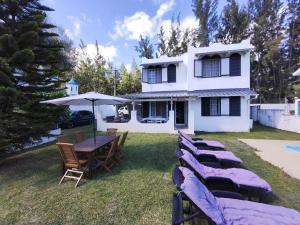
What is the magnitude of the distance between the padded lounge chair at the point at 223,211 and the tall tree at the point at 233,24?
1368 inches

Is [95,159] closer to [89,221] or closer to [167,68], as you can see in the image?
[89,221]

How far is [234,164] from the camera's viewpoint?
7.17m

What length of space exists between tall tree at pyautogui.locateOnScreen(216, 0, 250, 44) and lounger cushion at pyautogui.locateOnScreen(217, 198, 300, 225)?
34.7 m

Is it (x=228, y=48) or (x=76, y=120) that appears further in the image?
(x=76, y=120)

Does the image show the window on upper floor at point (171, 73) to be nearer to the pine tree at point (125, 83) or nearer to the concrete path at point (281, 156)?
the concrete path at point (281, 156)

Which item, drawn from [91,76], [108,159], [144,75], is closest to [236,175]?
[108,159]

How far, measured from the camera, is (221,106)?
16.5 meters

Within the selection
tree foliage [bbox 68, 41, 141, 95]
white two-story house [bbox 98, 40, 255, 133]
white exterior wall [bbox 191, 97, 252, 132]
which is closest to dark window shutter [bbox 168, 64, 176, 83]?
white two-story house [bbox 98, 40, 255, 133]

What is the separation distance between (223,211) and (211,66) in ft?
51.0

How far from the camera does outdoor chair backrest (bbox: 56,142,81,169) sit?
5.79 meters

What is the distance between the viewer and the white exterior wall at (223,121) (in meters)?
16.1

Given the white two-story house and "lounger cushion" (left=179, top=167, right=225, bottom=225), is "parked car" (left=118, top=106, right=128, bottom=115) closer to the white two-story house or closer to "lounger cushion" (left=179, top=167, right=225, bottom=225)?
the white two-story house

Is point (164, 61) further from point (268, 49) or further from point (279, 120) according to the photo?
point (268, 49)

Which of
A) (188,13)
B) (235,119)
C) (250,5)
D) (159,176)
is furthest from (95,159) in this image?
(250,5)
